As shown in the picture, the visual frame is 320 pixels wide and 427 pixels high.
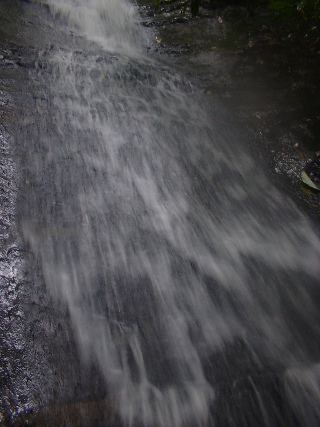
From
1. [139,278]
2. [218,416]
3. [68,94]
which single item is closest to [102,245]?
[139,278]

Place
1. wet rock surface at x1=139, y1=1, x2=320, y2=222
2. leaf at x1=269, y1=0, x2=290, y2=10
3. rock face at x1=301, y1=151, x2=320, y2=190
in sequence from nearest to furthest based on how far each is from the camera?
rock face at x1=301, y1=151, x2=320, y2=190 → wet rock surface at x1=139, y1=1, x2=320, y2=222 → leaf at x1=269, y1=0, x2=290, y2=10

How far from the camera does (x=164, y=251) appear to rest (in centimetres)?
254

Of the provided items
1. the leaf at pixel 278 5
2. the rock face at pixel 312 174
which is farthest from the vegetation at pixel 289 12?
the rock face at pixel 312 174

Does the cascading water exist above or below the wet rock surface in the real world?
below

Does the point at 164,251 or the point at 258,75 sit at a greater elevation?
the point at 258,75

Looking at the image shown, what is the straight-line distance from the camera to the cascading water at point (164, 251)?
1.93 meters

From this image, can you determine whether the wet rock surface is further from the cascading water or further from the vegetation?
the cascading water

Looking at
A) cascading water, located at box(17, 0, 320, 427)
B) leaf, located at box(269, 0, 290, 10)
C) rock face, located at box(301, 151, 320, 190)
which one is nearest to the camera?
cascading water, located at box(17, 0, 320, 427)

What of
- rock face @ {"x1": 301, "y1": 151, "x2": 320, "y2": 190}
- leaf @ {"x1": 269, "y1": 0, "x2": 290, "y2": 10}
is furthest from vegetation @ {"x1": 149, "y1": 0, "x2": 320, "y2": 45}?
rock face @ {"x1": 301, "y1": 151, "x2": 320, "y2": 190}

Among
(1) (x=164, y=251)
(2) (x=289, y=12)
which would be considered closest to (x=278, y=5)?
(2) (x=289, y=12)

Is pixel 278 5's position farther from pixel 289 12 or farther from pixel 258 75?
pixel 258 75

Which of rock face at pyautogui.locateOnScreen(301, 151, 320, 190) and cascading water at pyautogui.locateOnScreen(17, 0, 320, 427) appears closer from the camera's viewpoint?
cascading water at pyautogui.locateOnScreen(17, 0, 320, 427)

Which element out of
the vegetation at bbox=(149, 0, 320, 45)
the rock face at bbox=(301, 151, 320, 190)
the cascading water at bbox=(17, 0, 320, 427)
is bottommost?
the cascading water at bbox=(17, 0, 320, 427)

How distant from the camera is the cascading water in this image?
193 centimetres
